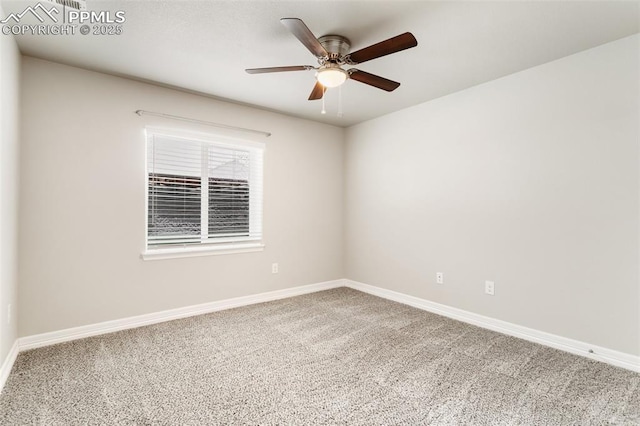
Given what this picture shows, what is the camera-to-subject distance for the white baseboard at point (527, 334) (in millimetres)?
2371

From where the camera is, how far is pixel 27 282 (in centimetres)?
263

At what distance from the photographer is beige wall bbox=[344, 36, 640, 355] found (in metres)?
2.39

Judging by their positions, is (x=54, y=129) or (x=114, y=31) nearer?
Result: (x=114, y=31)

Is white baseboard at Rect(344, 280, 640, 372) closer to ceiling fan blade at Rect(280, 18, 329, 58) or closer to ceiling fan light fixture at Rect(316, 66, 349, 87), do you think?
ceiling fan light fixture at Rect(316, 66, 349, 87)

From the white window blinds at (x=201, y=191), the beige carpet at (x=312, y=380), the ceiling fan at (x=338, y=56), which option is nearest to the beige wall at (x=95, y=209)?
the white window blinds at (x=201, y=191)

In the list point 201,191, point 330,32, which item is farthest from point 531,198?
point 201,191

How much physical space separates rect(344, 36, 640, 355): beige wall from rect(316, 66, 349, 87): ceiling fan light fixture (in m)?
1.69

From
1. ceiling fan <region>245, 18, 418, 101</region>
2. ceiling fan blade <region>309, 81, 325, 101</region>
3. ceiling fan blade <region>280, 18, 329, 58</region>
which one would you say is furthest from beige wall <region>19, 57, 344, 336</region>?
ceiling fan blade <region>280, 18, 329, 58</region>

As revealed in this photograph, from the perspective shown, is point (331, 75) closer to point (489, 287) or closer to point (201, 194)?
point (201, 194)

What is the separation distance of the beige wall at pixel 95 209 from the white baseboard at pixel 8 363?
20cm

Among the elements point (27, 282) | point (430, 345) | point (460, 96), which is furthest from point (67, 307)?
point (460, 96)

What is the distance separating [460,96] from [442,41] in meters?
1.15

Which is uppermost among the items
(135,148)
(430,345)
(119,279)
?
(135,148)

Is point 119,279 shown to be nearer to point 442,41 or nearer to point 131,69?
point 131,69
